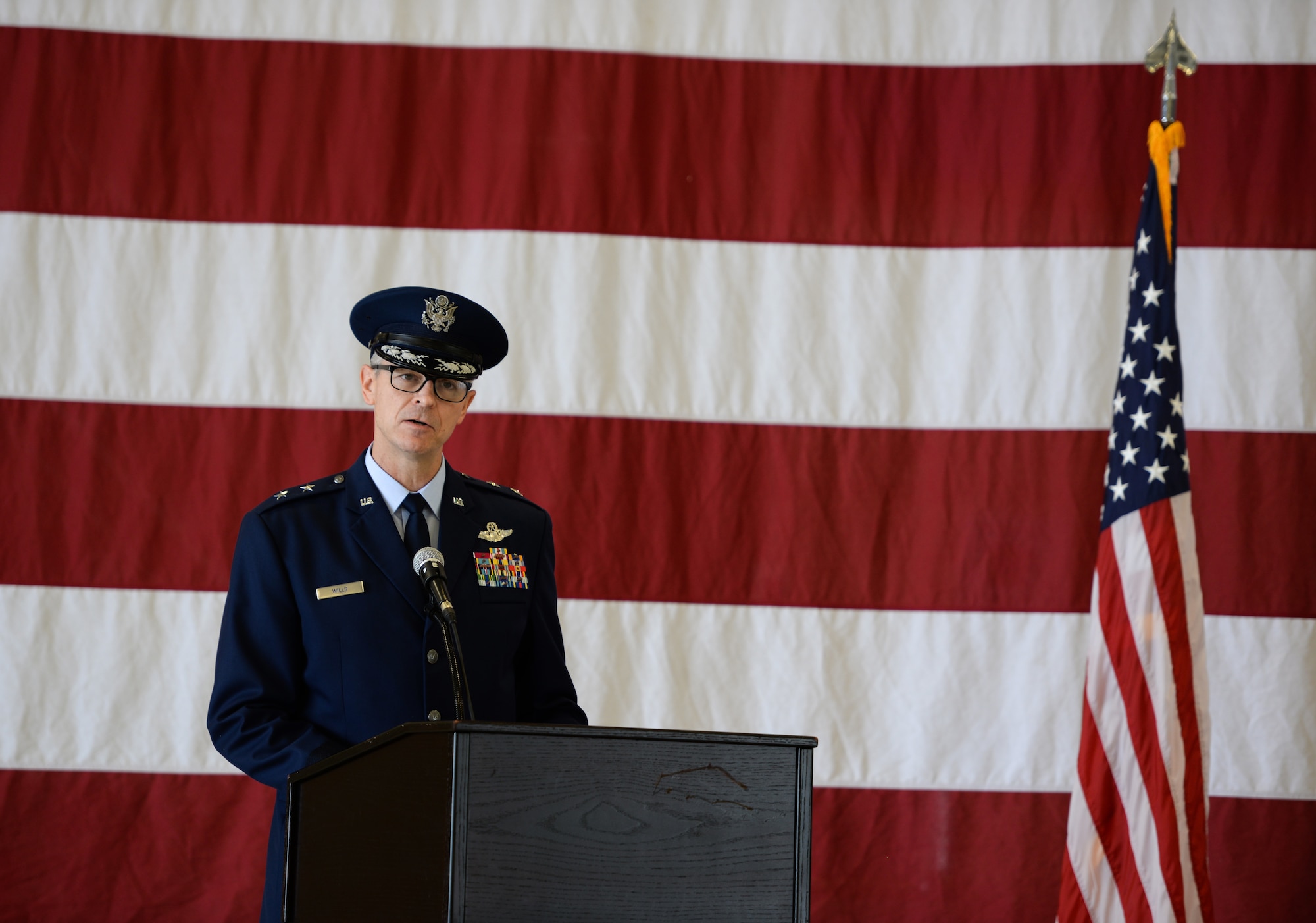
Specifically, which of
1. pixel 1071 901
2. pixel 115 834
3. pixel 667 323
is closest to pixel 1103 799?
pixel 1071 901

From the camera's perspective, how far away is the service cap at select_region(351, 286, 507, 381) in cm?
154

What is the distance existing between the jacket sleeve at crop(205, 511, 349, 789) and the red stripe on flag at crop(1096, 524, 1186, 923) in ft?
4.72

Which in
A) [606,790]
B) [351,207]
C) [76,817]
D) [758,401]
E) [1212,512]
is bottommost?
[76,817]

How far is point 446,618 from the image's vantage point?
1.25 metres

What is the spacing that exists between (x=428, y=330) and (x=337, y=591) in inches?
14.1

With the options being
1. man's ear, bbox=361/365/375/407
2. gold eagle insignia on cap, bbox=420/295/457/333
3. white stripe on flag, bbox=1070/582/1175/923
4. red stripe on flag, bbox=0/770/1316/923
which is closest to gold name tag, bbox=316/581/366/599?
man's ear, bbox=361/365/375/407

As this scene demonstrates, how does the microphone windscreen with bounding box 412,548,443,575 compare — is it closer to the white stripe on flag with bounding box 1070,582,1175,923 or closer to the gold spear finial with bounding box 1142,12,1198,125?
the white stripe on flag with bounding box 1070,582,1175,923

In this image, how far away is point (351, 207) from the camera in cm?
251

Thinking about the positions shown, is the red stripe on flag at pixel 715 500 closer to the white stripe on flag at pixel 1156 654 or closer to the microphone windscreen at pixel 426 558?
the white stripe on flag at pixel 1156 654

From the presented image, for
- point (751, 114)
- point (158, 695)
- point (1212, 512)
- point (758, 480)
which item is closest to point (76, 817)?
point (158, 695)

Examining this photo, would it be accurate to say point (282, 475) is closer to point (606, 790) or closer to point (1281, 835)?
point (606, 790)

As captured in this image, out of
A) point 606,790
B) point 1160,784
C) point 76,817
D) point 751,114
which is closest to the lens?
point 606,790

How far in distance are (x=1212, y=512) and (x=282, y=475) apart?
192 centimetres

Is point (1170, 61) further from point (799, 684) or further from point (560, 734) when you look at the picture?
point (560, 734)
